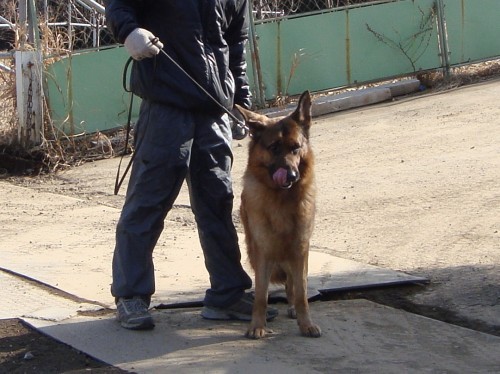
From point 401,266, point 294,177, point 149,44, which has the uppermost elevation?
point 149,44

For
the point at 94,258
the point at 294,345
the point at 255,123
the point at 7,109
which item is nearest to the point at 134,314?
the point at 294,345

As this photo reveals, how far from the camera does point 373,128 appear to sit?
10.7 meters

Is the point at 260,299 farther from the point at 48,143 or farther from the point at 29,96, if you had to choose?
the point at 29,96

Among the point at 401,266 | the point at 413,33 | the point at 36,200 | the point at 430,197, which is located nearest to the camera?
the point at 401,266

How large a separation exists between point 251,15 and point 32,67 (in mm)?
2770

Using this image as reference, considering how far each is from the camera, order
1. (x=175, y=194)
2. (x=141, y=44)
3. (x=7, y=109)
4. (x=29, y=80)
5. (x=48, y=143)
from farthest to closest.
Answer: (x=7, y=109)
(x=48, y=143)
(x=29, y=80)
(x=175, y=194)
(x=141, y=44)

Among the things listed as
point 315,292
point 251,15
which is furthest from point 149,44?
point 251,15

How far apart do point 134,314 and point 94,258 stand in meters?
1.66

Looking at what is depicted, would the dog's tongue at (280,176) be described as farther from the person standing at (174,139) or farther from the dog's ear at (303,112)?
the person standing at (174,139)

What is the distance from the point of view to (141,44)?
4719mm

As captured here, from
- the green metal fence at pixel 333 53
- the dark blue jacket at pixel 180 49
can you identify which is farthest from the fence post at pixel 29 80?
the dark blue jacket at pixel 180 49

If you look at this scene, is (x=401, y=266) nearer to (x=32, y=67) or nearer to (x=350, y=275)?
(x=350, y=275)

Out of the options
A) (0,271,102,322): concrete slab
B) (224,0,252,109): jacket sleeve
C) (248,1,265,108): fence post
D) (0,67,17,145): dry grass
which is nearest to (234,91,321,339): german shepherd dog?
(224,0,252,109): jacket sleeve

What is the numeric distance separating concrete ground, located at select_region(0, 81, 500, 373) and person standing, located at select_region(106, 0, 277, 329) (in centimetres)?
29
